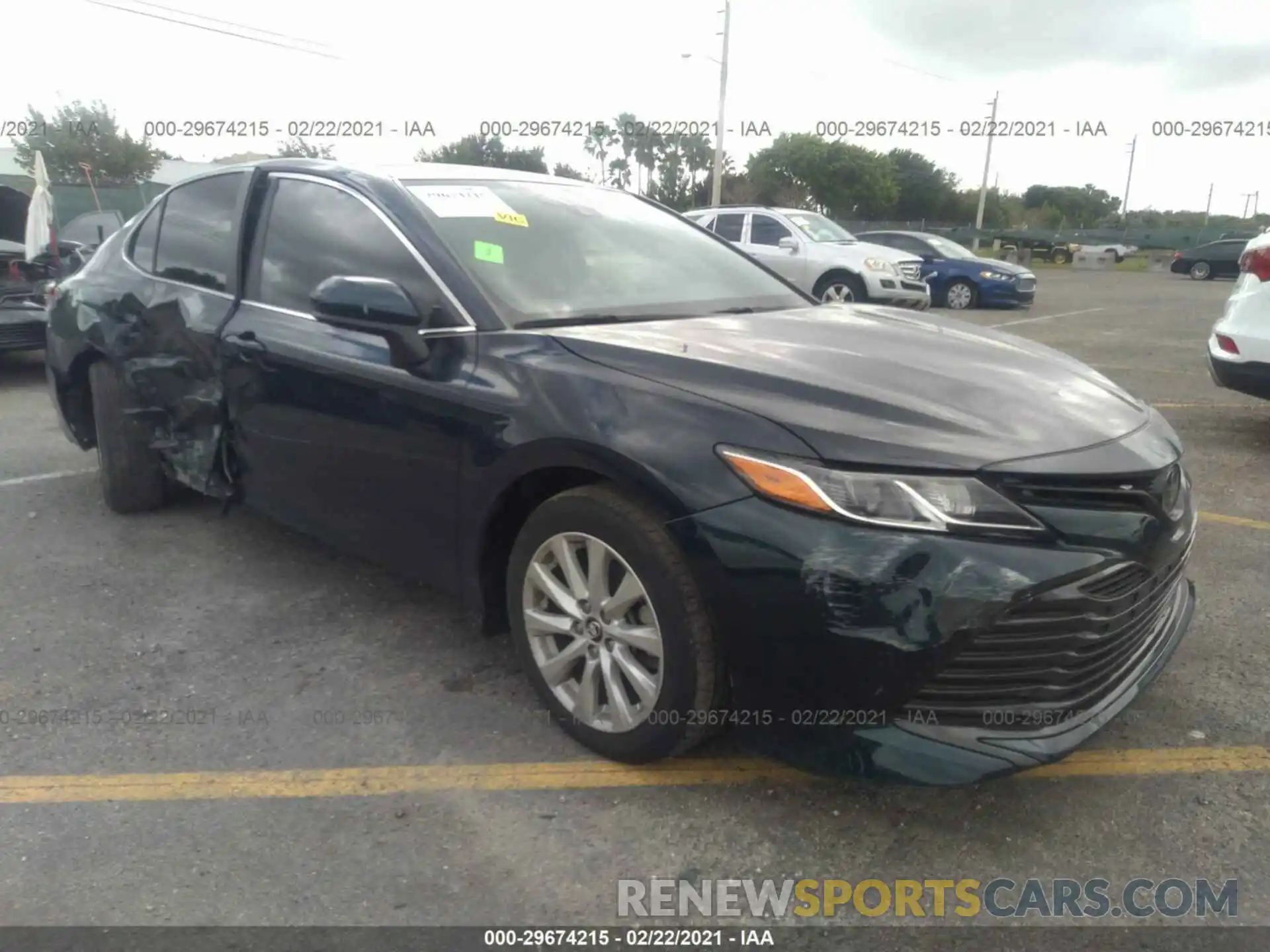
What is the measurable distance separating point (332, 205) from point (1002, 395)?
225 centimetres

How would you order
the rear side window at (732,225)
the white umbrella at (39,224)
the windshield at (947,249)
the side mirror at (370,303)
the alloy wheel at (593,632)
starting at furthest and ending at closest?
the windshield at (947,249) → the rear side window at (732,225) → the white umbrella at (39,224) → the side mirror at (370,303) → the alloy wheel at (593,632)

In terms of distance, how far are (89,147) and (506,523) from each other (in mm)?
32564

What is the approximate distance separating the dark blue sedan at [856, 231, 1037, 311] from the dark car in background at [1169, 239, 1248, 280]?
1605 cm

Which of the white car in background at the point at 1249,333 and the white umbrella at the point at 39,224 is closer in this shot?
the white car in background at the point at 1249,333

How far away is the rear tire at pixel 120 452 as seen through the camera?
4367mm

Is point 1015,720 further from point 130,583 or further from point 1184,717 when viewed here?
point 130,583

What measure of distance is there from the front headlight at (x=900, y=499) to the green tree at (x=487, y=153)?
34.4 m

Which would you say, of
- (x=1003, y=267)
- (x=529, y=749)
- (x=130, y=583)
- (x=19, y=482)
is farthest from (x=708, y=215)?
(x=529, y=749)

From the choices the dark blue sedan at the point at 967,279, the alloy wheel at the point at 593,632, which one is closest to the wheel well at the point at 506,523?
the alloy wheel at the point at 593,632

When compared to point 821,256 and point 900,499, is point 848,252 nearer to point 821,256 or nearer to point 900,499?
point 821,256

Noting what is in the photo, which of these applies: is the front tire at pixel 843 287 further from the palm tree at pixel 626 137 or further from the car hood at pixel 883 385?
the palm tree at pixel 626 137

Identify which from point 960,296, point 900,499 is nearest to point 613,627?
point 900,499

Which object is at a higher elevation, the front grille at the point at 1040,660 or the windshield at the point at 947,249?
the windshield at the point at 947,249

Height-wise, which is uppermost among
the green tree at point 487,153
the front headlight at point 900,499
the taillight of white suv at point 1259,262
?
the green tree at point 487,153
